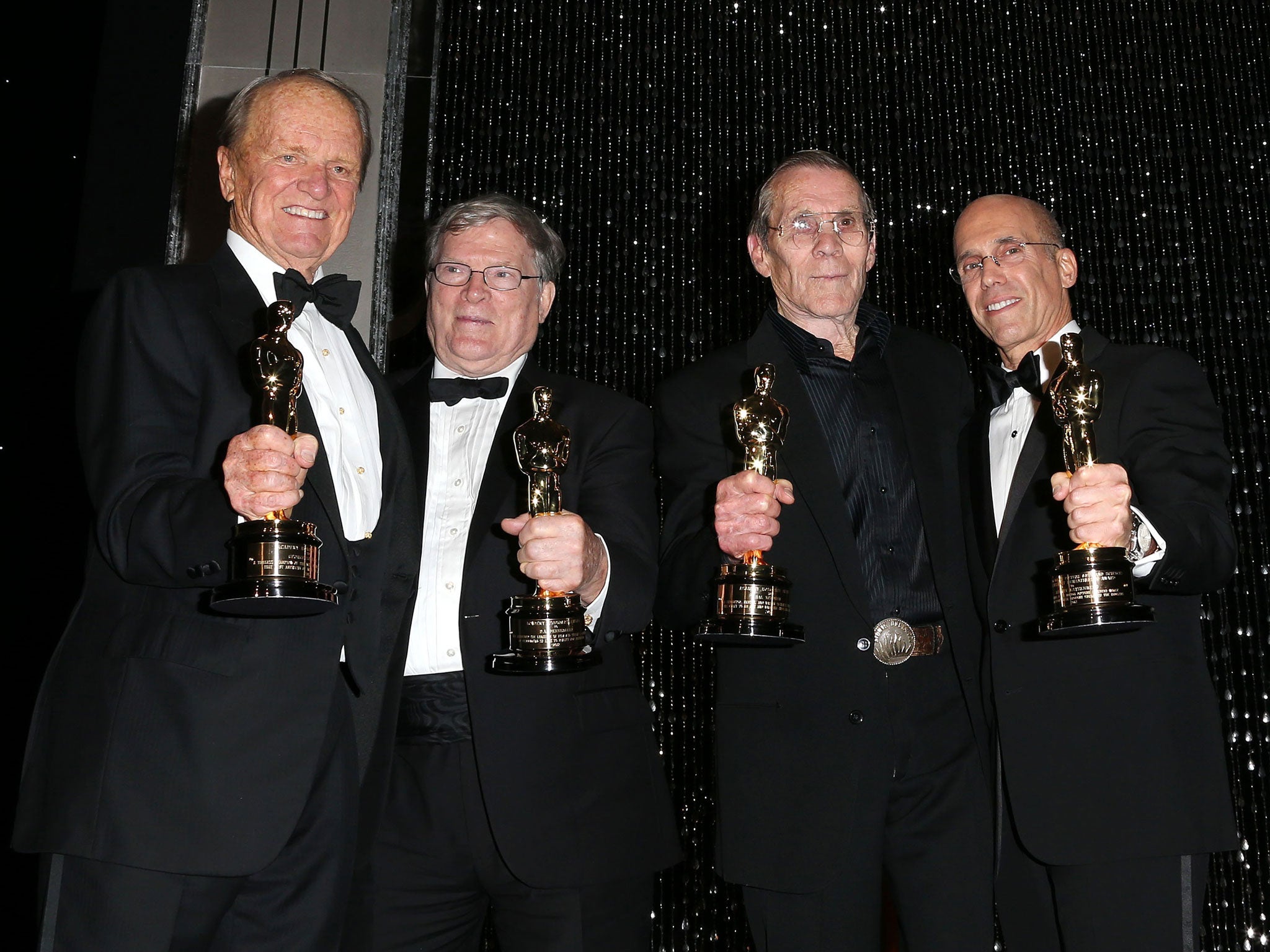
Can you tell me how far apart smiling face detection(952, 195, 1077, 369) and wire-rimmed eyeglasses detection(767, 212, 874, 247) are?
0.27 m

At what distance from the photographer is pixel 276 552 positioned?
145 centimetres

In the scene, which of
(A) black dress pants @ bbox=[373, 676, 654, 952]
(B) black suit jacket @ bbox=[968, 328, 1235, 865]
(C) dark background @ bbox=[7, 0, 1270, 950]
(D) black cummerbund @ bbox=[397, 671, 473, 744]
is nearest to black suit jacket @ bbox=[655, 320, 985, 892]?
(B) black suit jacket @ bbox=[968, 328, 1235, 865]

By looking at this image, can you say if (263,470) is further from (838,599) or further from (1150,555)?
(1150,555)

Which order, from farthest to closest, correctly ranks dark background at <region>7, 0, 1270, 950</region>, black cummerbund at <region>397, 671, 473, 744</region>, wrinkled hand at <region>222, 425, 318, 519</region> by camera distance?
dark background at <region>7, 0, 1270, 950</region> < black cummerbund at <region>397, 671, 473, 744</region> < wrinkled hand at <region>222, 425, 318, 519</region>

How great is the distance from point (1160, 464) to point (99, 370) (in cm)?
167

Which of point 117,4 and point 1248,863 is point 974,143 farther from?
point 117,4

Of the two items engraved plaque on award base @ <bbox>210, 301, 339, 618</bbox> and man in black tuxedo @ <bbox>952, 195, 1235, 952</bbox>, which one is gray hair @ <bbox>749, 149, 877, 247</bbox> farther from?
engraved plaque on award base @ <bbox>210, 301, 339, 618</bbox>

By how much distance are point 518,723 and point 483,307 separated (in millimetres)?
787

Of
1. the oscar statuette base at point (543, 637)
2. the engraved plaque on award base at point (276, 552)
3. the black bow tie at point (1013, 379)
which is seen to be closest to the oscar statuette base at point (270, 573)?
the engraved plaque on award base at point (276, 552)

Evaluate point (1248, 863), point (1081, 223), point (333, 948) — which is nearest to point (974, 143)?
point (1081, 223)

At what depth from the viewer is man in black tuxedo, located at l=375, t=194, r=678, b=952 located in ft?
5.88

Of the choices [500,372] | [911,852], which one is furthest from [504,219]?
[911,852]

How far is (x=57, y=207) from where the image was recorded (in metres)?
2.93

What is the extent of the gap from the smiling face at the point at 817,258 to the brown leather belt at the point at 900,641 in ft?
2.02
